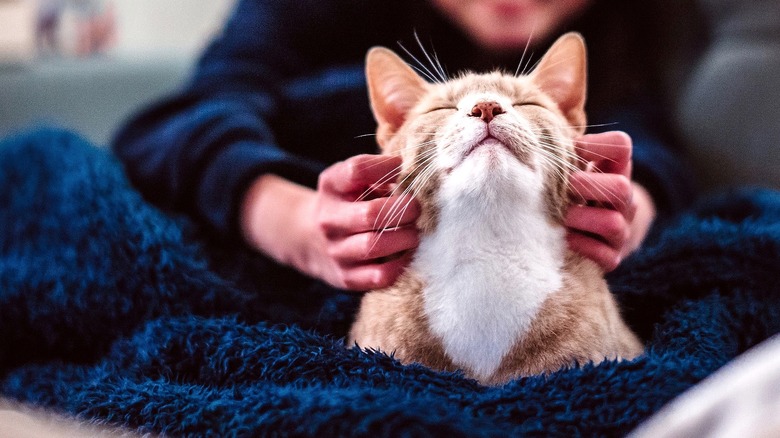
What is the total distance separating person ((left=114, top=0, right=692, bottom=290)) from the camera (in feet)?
1.91

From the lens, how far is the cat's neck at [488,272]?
531 millimetres

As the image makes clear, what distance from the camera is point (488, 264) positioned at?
0.54 metres

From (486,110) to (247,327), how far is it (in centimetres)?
32

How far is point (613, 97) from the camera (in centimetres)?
75

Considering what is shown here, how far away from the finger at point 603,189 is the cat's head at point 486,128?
0.04 feet

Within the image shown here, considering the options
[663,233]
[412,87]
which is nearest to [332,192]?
[412,87]

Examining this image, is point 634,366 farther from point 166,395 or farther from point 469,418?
point 166,395

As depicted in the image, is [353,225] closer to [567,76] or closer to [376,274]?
[376,274]

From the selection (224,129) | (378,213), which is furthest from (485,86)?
(224,129)

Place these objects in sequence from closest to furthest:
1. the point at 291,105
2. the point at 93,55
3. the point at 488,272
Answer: the point at 488,272, the point at 291,105, the point at 93,55

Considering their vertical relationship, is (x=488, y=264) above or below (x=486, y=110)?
below

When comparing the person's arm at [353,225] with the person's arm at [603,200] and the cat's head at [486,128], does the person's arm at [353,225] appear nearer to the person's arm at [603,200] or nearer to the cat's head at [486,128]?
the cat's head at [486,128]

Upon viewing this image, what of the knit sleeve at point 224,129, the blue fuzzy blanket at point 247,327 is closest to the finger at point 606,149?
the blue fuzzy blanket at point 247,327

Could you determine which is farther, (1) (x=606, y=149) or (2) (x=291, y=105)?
(2) (x=291, y=105)
